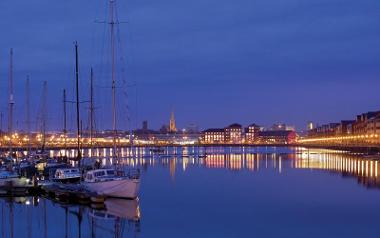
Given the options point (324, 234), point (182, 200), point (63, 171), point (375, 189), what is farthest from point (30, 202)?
point (375, 189)

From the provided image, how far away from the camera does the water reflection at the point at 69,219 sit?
34.6m

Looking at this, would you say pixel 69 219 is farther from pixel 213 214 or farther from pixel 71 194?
pixel 213 214

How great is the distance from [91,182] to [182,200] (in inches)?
350

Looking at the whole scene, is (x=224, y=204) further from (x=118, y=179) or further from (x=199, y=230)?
(x=199, y=230)

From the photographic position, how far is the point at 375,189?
57.4 m

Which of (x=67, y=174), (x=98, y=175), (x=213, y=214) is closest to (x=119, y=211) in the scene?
(x=98, y=175)

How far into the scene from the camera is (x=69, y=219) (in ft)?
126

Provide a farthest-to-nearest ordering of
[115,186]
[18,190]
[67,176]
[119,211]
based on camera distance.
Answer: [67,176], [18,190], [115,186], [119,211]

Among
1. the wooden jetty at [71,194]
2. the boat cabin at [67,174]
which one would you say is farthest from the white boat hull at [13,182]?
the boat cabin at [67,174]

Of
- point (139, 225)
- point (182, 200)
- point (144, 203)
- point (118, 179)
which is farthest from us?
point (182, 200)

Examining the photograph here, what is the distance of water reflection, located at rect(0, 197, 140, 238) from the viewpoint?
34.6 m

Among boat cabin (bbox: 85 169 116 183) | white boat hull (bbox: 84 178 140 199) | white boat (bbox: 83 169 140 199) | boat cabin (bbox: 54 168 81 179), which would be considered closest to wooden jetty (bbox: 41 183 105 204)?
white boat (bbox: 83 169 140 199)

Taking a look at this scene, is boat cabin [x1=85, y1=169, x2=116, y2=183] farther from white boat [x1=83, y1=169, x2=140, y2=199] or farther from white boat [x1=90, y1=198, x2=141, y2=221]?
white boat [x1=90, y1=198, x2=141, y2=221]

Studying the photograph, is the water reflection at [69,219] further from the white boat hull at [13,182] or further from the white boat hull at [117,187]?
the white boat hull at [13,182]
